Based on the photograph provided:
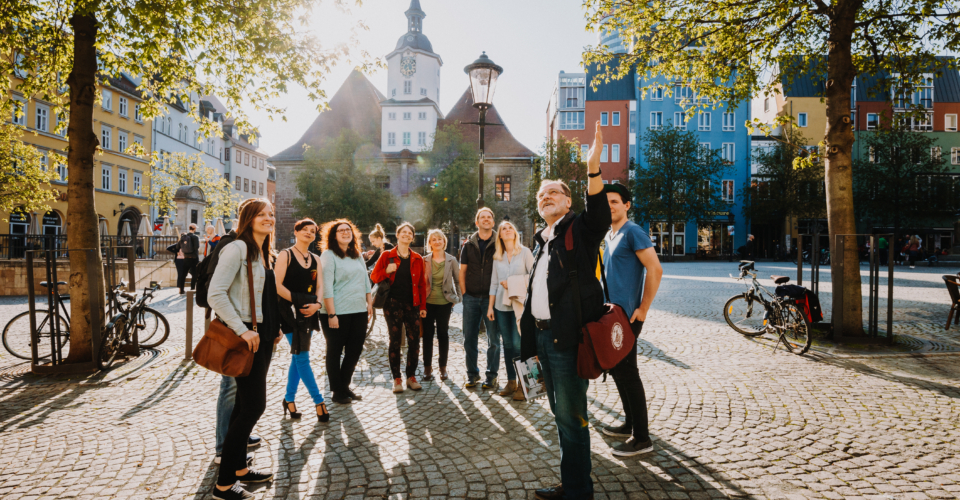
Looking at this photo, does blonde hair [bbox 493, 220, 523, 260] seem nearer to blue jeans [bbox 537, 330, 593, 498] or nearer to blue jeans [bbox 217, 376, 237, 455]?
blue jeans [bbox 537, 330, 593, 498]

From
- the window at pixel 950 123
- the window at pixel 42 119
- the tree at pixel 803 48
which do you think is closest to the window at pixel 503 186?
the window at pixel 42 119

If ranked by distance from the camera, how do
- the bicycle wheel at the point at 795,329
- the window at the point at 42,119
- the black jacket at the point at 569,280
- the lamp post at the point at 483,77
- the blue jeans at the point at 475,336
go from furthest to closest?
the window at the point at 42,119 < the lamp post at the point at 483,77 < the bicycle wheel at the point at 795,329 < the blue jeans at the point at 475,336 < the black jacket at the point at 569,280

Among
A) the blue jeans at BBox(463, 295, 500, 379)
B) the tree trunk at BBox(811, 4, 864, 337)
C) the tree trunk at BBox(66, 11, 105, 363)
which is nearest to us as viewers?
the blue jeans at BBox(463, 295, 500, 379)

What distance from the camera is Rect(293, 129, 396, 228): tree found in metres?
36.8

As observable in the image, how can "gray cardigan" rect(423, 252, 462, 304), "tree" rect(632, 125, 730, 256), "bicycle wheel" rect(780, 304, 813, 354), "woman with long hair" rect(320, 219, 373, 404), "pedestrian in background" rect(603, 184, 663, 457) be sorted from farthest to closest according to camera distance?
"tree" rect(632, 125, 730, 256), "bicycle wheel" rect(780, 304, 813, 354), "gray cardigan" rect(423, 252, 462, 304), "woman with long hair" rect(320, 219, 373, 404), "pedestrian in background" rect(603, 184, 663, 457)

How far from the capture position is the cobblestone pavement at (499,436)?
11.0ft

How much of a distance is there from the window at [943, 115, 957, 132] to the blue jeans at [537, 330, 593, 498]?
6102cm

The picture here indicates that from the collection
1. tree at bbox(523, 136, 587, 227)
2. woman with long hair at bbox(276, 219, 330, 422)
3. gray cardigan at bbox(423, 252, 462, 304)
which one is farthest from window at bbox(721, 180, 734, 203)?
woman with long hair at bbox(276, 219, 330, 422)

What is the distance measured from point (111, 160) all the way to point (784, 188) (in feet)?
169

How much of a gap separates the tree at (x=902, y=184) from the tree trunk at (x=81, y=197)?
48306 millimetres

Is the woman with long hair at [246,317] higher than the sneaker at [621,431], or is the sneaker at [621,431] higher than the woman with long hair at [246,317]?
the woman with long hair at [246,317]

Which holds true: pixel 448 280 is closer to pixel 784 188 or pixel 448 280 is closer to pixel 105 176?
pixel 784 188

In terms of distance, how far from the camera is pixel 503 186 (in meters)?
45.8

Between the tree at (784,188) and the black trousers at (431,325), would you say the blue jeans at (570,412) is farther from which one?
the tree at (784,188)
